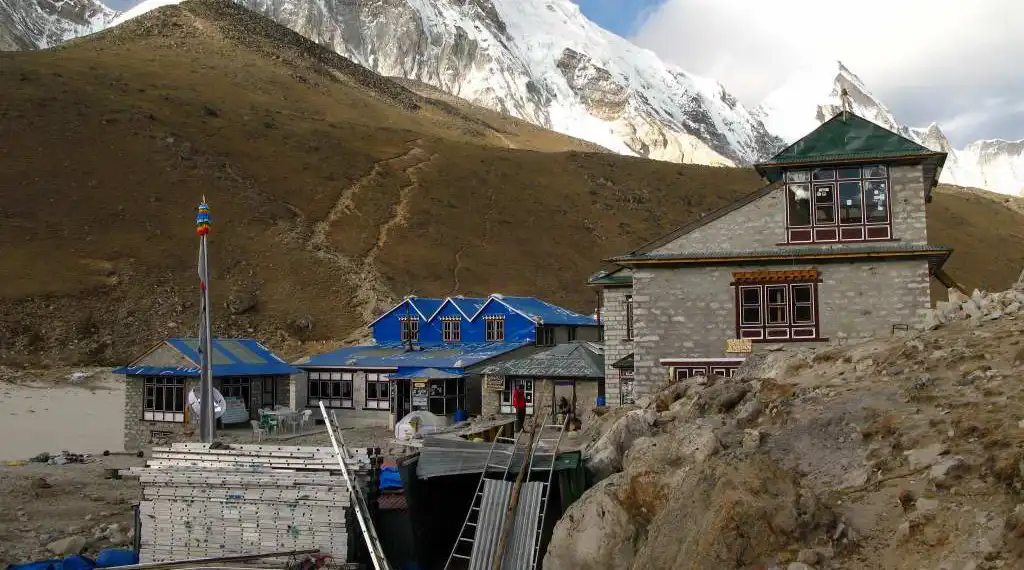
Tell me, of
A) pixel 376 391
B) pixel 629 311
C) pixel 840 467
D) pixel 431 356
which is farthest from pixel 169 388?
pixel 840 467

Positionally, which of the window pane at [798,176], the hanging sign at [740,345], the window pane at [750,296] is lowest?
the hanging sign at [740,345]

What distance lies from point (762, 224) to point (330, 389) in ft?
72.6

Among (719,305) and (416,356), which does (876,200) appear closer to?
(719,305)

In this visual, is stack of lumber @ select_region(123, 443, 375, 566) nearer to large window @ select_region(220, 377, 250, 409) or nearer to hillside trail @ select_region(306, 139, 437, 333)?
large window @ select_region(220, 377, 250, 409)

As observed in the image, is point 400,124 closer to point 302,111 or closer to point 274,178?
point 302,111

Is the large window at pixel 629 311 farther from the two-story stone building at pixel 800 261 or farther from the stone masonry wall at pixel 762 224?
the stone masonry wall at pixel 762 224

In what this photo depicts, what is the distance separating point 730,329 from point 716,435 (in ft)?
37.4

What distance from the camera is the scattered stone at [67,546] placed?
55.9ft

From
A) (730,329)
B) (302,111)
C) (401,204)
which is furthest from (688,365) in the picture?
(302,111)

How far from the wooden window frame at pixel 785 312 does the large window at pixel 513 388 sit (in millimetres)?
11595

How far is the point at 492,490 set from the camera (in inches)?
661

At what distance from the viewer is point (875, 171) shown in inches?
955

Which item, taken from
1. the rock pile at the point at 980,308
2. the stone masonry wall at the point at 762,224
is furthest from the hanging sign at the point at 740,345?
the rock pile at the point at 980,308

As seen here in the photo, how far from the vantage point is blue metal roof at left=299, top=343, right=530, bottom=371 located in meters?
38.5
